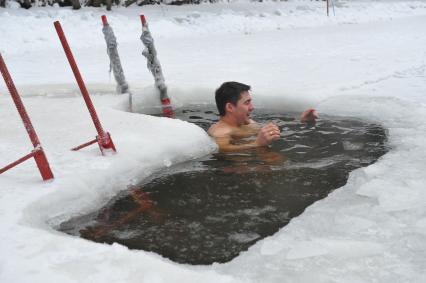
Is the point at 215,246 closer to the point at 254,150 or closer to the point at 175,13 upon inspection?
the point at 254,150

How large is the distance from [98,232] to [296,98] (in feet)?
10.8

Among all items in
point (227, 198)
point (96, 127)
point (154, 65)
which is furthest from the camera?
point (154, 65)


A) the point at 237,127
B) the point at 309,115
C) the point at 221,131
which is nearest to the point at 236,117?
the point at 237,127

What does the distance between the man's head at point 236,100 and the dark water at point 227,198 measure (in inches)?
20.4

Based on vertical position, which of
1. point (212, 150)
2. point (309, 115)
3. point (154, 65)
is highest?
point (154, 65)

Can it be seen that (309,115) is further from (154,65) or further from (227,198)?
(227,198)

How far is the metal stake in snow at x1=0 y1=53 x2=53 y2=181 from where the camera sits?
2664mm

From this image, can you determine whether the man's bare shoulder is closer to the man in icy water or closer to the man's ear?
the man in icy water

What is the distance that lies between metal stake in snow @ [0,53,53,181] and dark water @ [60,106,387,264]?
0.38 m

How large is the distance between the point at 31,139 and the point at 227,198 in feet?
3.88

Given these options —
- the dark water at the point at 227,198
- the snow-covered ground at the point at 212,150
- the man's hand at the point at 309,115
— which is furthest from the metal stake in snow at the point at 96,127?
the man's hand at the point at 309,115

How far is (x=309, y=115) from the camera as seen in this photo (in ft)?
15.0

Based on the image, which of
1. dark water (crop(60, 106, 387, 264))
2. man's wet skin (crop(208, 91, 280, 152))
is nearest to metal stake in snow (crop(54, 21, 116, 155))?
dark water (crop(60, 106, 387, 264))

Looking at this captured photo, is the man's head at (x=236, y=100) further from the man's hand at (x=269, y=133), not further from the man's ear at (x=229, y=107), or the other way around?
the man's hand at (x=269, y=133)
